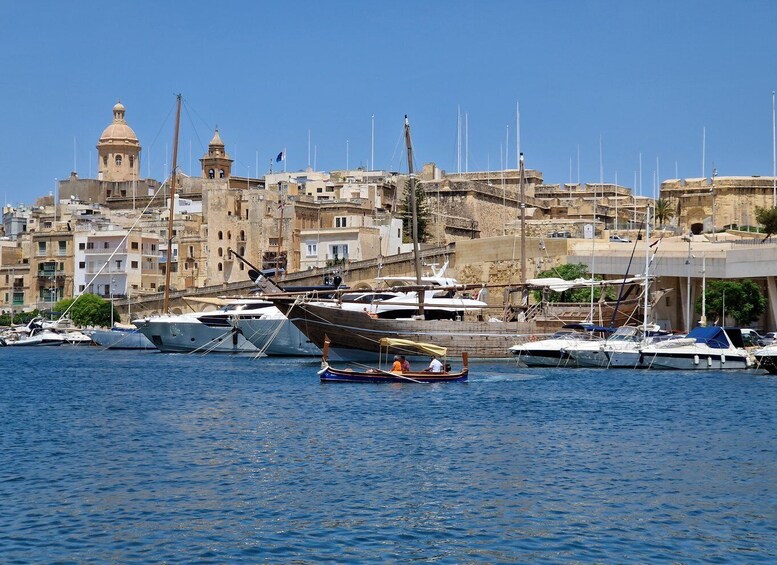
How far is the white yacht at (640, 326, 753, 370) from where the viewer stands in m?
46.6

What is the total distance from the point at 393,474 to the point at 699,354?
83.2 ft

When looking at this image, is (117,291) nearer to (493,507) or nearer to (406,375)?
(406,375)

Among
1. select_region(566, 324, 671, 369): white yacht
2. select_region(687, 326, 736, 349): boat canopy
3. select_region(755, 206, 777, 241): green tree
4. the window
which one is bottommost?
select_region(566, 324, 671, 369): white yacht

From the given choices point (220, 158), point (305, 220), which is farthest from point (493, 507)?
point (220, 158)

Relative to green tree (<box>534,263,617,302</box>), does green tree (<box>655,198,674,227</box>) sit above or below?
above

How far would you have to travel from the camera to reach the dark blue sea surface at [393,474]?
59.6 feet

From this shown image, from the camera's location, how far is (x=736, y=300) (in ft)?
199

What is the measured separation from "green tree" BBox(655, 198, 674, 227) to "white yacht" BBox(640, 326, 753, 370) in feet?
130

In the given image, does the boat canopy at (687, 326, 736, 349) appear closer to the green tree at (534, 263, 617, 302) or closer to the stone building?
the green tree at (534, 263, 617, 302)

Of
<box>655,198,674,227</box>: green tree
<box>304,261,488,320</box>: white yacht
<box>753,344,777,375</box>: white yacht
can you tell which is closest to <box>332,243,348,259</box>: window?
<box>655,198,674,227</box>: green tree

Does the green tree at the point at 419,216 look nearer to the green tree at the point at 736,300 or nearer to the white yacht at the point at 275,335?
the white yacht at the point at 275,335

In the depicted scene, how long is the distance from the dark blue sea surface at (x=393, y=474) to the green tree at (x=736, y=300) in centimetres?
2009

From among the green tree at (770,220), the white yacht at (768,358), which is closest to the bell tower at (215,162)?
the green tree at (770,220)

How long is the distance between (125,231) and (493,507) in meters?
81.7
